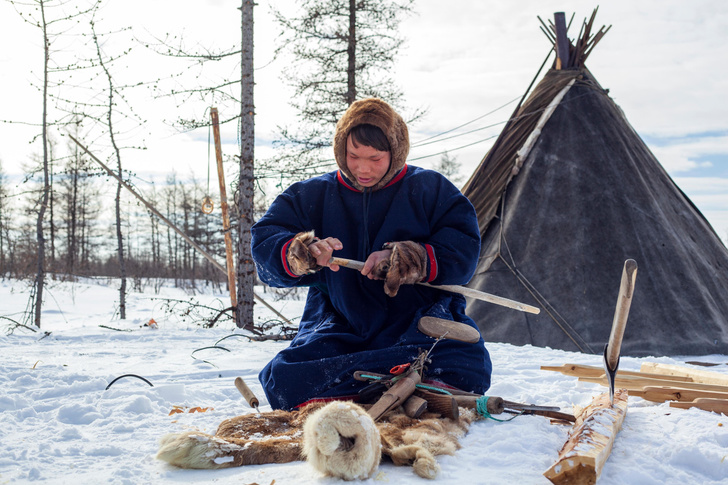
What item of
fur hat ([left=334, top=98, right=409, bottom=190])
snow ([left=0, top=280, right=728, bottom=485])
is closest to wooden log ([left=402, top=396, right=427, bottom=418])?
snow ([left=0, top=280, right=728, bottom=485])

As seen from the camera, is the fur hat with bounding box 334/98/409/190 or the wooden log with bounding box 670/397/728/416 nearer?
the wooden log with bounding box 670/397/728/416

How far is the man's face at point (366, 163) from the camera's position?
2.49m

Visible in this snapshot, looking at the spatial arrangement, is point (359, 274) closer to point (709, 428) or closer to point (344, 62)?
point (709, 428)

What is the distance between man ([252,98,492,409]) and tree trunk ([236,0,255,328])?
378 centimetres

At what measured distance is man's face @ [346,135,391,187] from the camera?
8.16 ft

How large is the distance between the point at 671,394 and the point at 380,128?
1.85m

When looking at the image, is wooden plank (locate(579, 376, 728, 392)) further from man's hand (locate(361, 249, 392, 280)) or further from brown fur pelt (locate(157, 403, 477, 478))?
man's hand (locate(361, 249, 392, 280))

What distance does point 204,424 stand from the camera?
2338mm

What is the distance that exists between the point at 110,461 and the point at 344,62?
898 centimetres

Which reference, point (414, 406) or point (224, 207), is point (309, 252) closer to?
point (414, 406)

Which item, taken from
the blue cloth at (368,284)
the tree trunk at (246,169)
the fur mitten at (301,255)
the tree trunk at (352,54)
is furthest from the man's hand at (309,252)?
the tree trunk at (352,54)

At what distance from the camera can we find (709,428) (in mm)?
2018

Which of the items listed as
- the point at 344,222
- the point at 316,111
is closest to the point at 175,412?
the point at 344,222

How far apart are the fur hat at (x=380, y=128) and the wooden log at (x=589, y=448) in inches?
52.6
